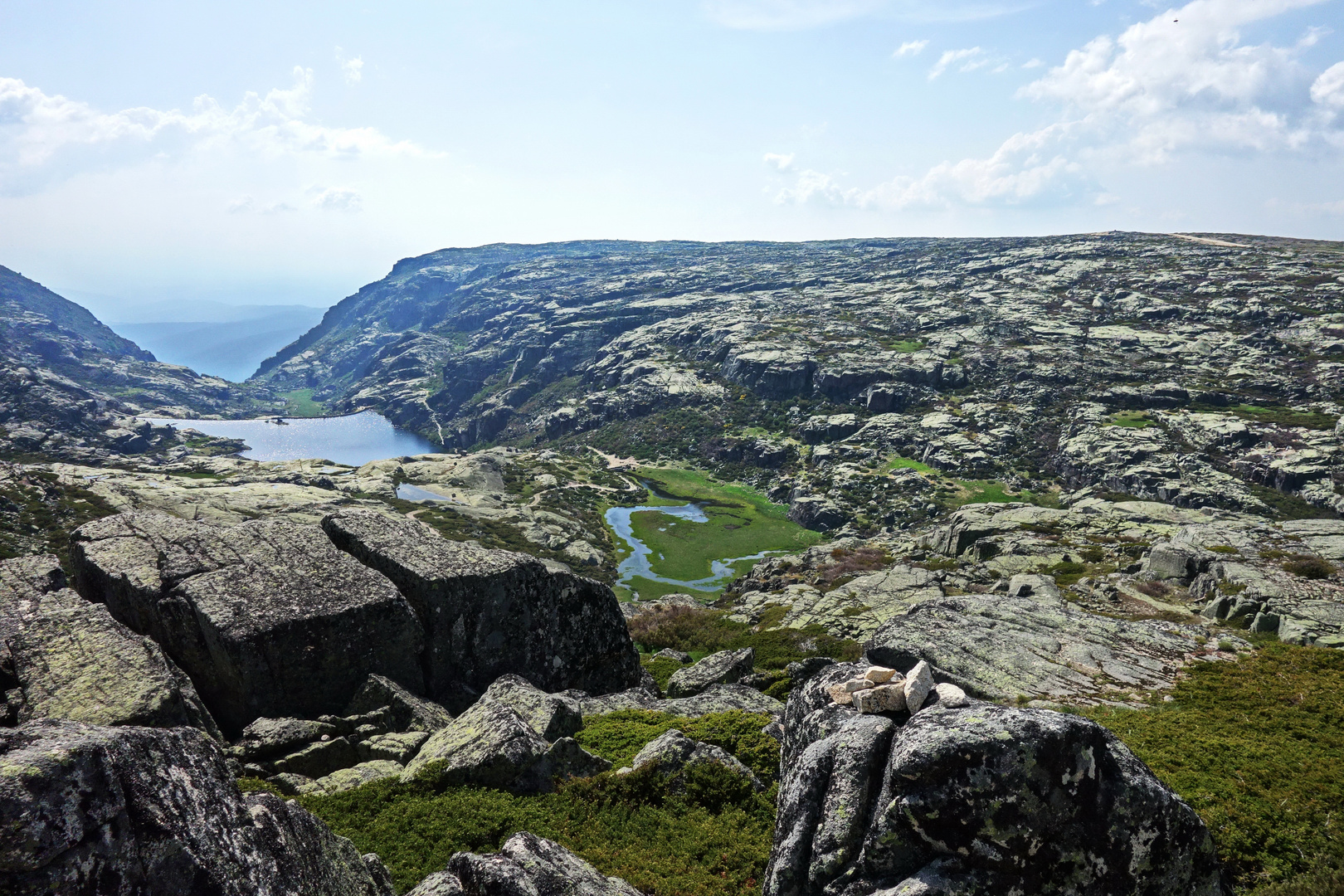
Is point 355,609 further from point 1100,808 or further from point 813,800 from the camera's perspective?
point 1100,808

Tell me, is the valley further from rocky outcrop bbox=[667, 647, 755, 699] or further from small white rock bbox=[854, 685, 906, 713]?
rocky outcrop bbox=[667, 647, 755, 699]

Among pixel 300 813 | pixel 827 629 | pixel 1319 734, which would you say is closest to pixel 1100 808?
pixel 300 813

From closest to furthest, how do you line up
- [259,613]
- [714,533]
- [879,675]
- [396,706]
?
[879,675]
[396,706]
[259,613]
[714,533]

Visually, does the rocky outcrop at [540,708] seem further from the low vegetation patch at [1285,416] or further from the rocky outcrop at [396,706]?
the low vegetation patch at [1285,416]

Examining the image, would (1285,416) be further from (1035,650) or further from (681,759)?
(681,759)

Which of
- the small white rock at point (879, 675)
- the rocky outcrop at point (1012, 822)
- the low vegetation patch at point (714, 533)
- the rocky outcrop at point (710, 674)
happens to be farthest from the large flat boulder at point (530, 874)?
the low vegetation patch at point (714, 533)

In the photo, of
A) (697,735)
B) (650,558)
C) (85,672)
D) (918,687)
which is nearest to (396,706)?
(85,672)
